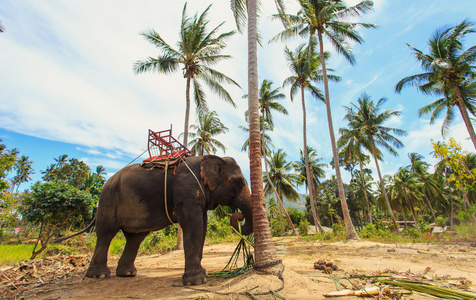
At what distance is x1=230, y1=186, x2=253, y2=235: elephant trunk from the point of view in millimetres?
4348

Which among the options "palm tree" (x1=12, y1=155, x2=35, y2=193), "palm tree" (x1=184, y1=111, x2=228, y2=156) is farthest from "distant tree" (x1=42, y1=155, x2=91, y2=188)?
"palm tree" (x1=184, y1=111, x2=228, y2=156)

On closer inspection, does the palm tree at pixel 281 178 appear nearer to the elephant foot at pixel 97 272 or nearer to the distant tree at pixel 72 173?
the elephant foot at pixel 97 272

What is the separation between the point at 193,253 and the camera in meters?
4.14

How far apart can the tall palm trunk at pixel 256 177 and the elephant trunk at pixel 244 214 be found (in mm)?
313

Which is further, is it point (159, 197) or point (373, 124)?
point (373, 124)

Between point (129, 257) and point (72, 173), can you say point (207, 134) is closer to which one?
point (129, 257)

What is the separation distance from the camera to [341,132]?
979 inches

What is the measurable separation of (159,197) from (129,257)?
176 centimetres

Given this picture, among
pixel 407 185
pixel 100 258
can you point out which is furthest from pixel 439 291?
pixel 407 185

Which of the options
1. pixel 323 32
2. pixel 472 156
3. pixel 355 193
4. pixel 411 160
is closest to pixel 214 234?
pixel 323 32

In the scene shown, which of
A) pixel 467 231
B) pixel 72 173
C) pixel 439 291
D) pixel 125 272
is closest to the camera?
pixel 439 291

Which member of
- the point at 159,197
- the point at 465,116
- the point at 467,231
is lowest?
the point at 467,231

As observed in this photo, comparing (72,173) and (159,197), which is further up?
(72,173)

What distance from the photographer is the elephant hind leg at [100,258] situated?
4762mm
